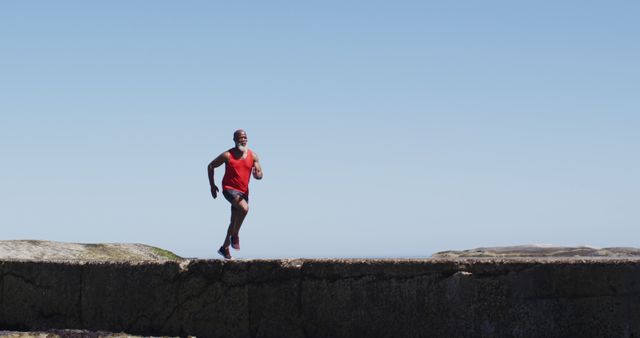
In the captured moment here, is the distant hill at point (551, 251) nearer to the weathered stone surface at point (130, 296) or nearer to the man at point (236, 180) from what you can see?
the man at point (236, 180)

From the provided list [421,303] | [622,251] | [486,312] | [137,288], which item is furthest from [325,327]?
[622,251]

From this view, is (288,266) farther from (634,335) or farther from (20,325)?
(20,325)

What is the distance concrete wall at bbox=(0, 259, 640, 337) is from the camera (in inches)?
258

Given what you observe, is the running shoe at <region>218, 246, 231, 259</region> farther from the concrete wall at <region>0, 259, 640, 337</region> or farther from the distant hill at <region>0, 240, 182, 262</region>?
the distant hill at <region>0, 240, 182, 262</region>

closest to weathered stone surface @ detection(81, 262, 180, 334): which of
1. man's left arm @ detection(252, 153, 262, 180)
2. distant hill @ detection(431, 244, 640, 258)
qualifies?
man's left arm @ detection(252, 153, 262, 180)

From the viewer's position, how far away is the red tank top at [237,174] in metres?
9.91

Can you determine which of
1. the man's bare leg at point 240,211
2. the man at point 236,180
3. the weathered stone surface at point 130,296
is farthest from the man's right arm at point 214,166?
the weathered stone surface at point 130,296

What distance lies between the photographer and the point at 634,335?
6.43 meters

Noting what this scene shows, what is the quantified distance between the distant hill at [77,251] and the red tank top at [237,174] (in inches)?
100

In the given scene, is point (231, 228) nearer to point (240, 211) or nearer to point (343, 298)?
point (240, 211)

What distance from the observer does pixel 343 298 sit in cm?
733

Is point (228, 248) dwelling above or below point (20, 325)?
above

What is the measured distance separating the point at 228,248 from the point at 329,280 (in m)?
2.71

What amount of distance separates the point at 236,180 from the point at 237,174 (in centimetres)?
6
